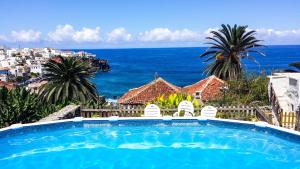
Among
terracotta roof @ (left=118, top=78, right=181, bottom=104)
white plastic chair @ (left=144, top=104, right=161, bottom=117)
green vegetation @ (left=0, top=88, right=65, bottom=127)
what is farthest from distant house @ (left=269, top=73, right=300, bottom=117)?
green vegetation @ (left=0, top=88, right=65, bottom=127)

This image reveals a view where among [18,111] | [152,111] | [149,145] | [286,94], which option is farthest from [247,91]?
[18,111]

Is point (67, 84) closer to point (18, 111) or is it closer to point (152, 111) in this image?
point (18, 111)

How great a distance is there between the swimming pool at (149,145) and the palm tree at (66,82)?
14.7m

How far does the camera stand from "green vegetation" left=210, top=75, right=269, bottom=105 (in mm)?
24891

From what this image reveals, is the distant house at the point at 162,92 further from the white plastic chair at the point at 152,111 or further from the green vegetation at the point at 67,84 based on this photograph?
the white plastic chair at the point at 152,111

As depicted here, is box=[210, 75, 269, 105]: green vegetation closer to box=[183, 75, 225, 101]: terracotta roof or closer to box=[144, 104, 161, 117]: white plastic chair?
box=[183, 75, 225, 101]: terracotta roof

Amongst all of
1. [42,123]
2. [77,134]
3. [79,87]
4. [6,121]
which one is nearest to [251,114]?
[77,134]

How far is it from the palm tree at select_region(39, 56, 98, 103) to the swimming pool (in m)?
14.7

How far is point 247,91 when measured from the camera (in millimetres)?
26828

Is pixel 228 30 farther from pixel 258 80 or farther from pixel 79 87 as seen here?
pixel 79 87

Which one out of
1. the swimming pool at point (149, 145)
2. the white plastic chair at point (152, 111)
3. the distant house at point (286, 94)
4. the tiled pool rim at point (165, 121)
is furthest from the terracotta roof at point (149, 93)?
the swimming pool at point (149, 145)

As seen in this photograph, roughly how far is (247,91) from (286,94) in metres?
7.97

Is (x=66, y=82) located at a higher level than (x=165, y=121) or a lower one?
higher

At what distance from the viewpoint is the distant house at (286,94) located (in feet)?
55.9
